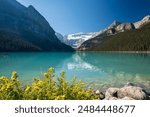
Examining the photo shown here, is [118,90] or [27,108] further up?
[27,108]

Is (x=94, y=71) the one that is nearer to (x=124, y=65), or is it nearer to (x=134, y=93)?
(x=124, y=65)

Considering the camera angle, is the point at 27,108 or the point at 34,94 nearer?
the point at 27,108

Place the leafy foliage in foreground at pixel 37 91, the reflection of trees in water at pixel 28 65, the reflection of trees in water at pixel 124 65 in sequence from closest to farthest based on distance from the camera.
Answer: the leafy foliage in foreground at pixel 37 91 → the reflection of trees in water at pixel 28 65 → the reflection of trees in water at pixel 124 65

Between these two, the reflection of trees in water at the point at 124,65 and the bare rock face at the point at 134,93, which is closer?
the bare rock face at the point at 134,93

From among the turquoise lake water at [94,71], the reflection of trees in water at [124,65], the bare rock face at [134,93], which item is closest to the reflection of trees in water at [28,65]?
the turquoise lake water at [94,71]

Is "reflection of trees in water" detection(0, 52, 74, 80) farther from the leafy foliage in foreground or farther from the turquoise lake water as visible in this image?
the leafy foliage in foreground

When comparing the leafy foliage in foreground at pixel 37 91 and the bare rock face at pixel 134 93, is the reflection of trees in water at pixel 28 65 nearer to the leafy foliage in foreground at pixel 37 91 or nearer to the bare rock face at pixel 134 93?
the leafy foliage in foreground at pixel 37 91

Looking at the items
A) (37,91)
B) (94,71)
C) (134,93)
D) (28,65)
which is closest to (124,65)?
(94,71)

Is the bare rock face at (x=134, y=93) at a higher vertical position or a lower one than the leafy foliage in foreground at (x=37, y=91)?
lower

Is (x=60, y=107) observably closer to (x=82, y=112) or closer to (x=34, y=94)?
(x=82, y=112)

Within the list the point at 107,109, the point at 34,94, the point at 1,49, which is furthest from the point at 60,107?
the point at 1,49

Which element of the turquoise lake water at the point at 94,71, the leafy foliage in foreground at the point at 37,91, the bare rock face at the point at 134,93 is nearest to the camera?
the leafy foliage in foreground at the point at 37,91
